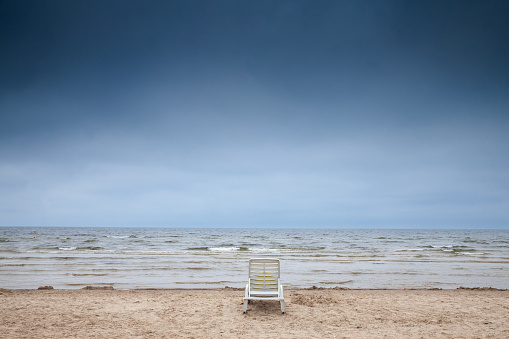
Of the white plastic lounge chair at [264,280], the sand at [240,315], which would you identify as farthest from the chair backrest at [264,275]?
the sand at [240,315]

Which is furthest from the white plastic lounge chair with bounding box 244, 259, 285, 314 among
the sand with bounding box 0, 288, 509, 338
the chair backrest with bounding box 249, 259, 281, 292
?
the sand with bounding box 0, 288, 509, 338

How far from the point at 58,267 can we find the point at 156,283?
749cm

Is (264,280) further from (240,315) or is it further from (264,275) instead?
(240,315)

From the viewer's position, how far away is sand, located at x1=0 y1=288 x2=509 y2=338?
21.3ft

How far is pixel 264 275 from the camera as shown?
28.5 ft

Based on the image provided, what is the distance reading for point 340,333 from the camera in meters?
6.49

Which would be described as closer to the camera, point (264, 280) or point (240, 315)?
point (240, 315)

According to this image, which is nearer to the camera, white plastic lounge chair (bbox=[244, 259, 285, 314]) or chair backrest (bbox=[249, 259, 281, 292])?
white plastic lounge chair (bbox=[244, 259, 285, 314])

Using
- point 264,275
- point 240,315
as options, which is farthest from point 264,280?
point 240,315

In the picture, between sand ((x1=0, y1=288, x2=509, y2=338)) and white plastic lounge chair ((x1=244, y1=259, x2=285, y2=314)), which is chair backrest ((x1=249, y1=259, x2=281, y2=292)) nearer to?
white plastic lounge chair ((x1=244, y1=259, x2=285, y2=314))

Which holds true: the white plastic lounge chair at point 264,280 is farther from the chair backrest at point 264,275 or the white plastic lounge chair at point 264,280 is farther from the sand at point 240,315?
the sand at point 240,315

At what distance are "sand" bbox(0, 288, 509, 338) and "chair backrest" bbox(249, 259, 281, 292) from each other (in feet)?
1.61

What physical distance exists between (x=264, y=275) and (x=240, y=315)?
126 cm

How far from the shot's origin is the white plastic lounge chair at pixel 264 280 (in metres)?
8.25
